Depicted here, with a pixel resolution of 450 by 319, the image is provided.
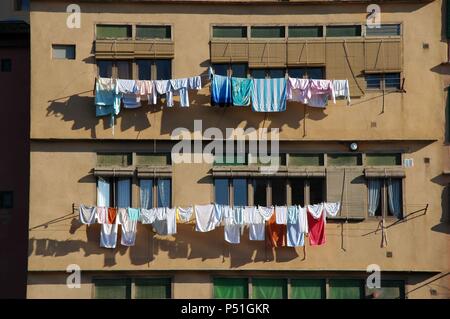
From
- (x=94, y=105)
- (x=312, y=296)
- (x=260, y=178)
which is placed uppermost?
(x=94, y=105)

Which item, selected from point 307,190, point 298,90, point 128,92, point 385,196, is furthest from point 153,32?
point 385,196

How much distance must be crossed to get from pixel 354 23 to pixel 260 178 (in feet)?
20.0

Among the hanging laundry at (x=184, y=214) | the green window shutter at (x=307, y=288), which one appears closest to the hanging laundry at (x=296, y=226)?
the green window shutter at (x=307, y=288)

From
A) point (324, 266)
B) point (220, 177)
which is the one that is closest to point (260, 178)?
point (220, 177)

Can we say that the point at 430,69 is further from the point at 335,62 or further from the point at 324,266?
the point at 324,266

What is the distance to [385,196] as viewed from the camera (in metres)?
33.4

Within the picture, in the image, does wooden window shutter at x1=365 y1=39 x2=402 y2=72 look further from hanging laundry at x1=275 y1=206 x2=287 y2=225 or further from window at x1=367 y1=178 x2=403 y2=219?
hanging laundry at x1=275 y1=206 x2=287 y2=225

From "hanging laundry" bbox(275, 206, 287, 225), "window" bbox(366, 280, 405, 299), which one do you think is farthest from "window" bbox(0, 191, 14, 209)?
"window" bbox(366, 280, 405, 299)

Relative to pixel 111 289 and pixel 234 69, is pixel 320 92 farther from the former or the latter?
pixel 111 289

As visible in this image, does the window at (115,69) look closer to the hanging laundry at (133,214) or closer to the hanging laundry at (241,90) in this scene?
the hanging laundry at (241,90)

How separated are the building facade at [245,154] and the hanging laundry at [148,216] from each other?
0.84 m

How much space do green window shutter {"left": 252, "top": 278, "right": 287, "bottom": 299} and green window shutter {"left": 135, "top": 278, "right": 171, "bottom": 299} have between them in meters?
2.89

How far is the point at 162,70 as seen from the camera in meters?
33.8
